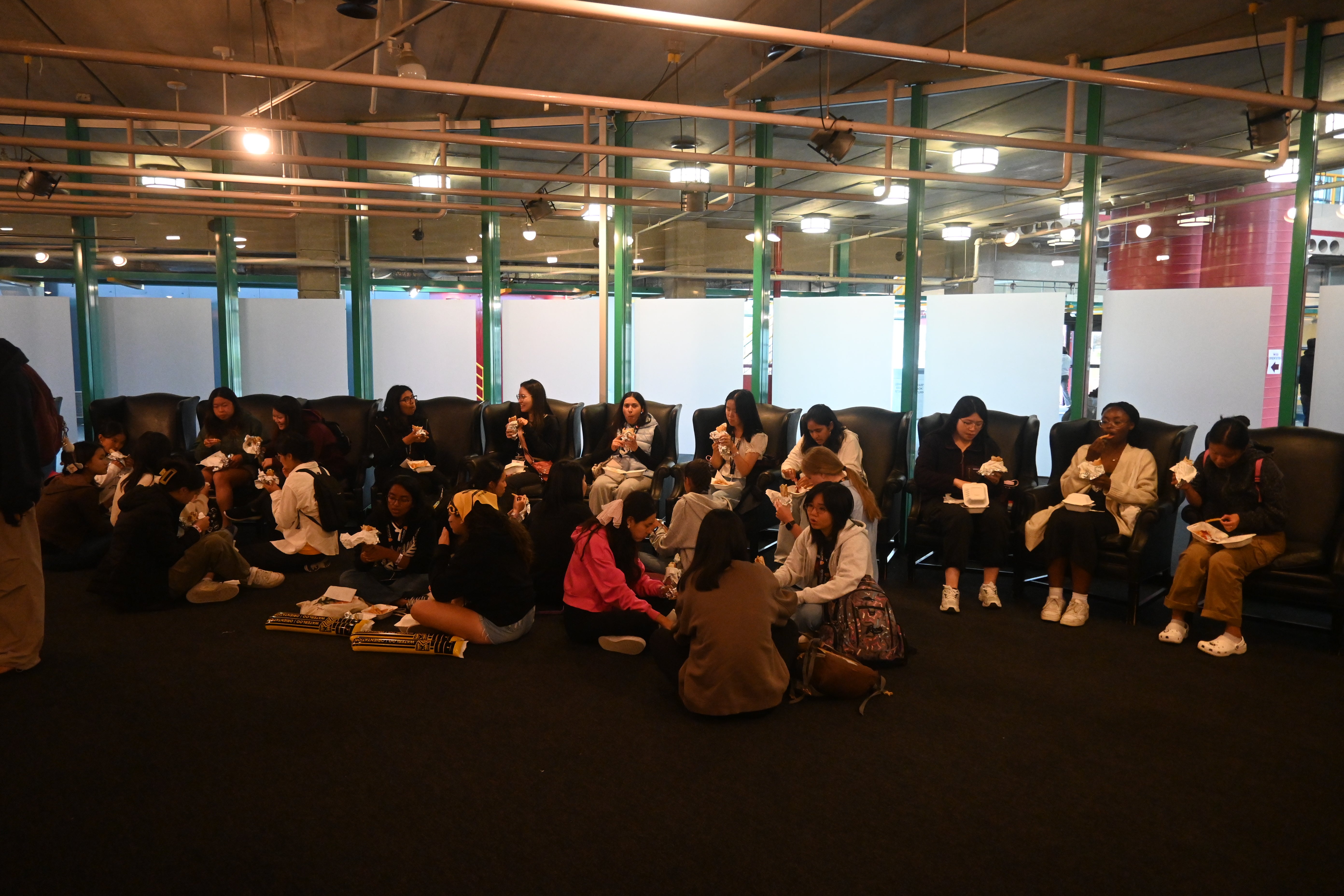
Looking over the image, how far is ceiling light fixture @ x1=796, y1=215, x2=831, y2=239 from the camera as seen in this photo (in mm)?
11859

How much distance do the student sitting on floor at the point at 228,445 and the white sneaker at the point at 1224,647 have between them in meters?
6.47

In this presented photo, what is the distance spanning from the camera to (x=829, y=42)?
11.7 feet

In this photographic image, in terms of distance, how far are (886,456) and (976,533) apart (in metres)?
1.04

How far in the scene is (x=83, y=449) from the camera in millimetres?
6699

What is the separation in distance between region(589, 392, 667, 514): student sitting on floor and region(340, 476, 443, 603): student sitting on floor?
59.0 inches

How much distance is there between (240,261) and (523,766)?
9430 millimetres

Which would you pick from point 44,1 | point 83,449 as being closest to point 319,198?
point 44,1

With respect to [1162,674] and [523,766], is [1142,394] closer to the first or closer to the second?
[1162,674]

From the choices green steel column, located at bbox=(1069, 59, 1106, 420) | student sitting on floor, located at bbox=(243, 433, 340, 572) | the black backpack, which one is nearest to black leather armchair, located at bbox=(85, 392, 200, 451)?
student sitting on floor, located at bbox=(243, 433, 340, 572)

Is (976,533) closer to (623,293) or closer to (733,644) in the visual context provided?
(733,644)

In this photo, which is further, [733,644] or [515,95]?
[515,95]

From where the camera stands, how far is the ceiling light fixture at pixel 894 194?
7.12m

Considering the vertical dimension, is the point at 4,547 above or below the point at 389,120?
below

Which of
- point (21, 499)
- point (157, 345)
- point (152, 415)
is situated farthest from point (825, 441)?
point (157, 345)
